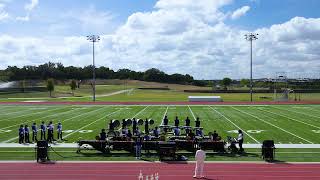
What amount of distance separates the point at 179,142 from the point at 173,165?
2.91 metres

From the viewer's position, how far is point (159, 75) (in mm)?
185625

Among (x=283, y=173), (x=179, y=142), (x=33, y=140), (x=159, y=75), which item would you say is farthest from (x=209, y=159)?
(x=159, y=75)

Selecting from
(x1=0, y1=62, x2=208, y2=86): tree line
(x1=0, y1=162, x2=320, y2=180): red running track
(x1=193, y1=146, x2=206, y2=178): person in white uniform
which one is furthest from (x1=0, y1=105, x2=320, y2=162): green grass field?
(x1=0, y1=62, x2=208, y2=86): tree line

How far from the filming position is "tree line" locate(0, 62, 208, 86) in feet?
552

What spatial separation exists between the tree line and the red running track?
145 metres

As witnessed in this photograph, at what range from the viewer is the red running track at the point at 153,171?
16219 millimetres

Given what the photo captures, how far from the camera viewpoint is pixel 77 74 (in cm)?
17750

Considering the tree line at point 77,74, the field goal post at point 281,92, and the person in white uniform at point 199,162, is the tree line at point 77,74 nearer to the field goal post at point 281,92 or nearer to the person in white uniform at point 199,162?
the field goal post at point 281,92

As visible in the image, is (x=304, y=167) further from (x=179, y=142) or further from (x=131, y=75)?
(x=131, y=75)

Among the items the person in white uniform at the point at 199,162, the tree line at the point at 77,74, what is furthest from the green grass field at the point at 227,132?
the tree line at the point at 77,74

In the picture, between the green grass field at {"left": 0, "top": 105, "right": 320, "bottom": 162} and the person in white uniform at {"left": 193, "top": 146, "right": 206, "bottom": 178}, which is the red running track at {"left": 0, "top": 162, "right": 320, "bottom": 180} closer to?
the person in white uniform at {"left": 193, "top": 146, "right": 206, "bottom": 178}

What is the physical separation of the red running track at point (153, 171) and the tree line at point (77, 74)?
14483cm

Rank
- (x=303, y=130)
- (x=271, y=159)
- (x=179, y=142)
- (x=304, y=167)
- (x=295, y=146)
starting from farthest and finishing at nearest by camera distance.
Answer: (x=303, y=130), (x=295, y=146), (x=179, y=142), (x=271, y=159), (x=304, y=167)

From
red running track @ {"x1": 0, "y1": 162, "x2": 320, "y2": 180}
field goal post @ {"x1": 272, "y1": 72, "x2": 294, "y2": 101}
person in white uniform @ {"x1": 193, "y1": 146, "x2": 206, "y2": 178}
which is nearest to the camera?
person in white uniform @ {"x1": 193, "y1": 146, "x2": 206, "y2": 178}
